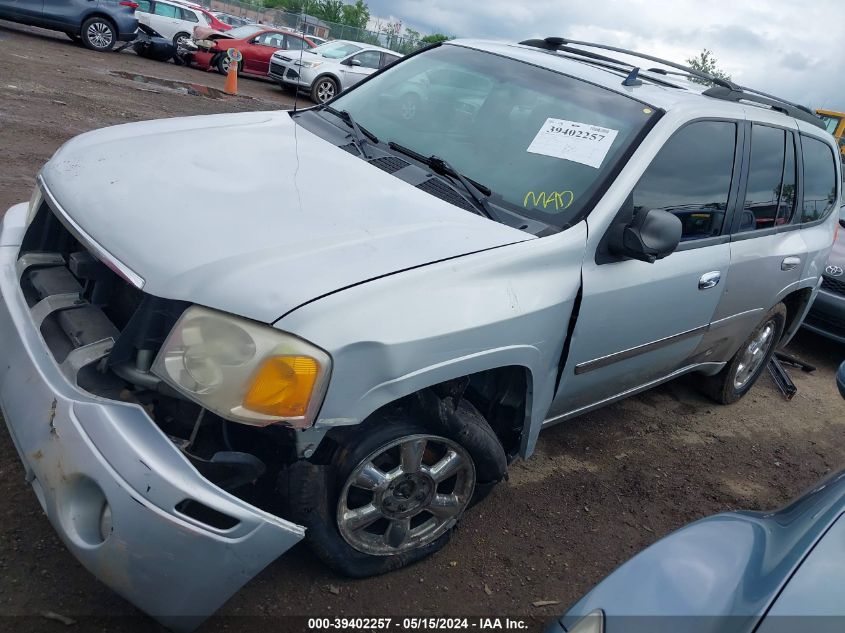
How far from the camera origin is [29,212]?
9.32ft

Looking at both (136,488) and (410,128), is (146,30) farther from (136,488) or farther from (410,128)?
(136,488)

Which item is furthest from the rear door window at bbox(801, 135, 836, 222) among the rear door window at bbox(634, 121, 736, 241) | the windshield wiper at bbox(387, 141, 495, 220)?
the windshield wiper at bbox(387, 141, 495, 220)

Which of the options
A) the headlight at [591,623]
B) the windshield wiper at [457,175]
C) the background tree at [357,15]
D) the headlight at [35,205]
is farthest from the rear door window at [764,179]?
the background tree at [357,15]

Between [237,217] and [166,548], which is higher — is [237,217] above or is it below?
above

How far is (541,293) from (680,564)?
41.4 inches

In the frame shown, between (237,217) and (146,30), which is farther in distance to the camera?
(146,30)

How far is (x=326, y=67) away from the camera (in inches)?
619

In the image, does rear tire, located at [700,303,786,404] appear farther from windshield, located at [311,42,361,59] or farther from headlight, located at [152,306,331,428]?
windshield, located at [311,42,361,59]

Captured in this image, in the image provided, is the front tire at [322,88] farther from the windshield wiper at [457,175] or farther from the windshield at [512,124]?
the windshield wiper at [457,175]

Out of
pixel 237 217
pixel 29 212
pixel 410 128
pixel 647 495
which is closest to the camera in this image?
pixel 237 217

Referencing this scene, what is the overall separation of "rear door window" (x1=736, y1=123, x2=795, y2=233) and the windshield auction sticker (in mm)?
1080

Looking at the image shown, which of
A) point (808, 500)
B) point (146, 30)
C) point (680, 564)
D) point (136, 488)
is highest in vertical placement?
point (808, 500)

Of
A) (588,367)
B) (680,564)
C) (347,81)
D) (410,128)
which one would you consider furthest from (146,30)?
(680,564)

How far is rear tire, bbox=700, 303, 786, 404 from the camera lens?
14.8 feet
